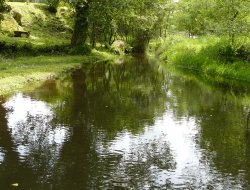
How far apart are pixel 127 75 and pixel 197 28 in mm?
34002

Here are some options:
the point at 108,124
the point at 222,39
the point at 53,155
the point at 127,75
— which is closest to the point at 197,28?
the point at 222,39

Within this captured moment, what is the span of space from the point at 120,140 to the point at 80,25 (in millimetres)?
32018

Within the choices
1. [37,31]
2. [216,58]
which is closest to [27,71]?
[216,58]

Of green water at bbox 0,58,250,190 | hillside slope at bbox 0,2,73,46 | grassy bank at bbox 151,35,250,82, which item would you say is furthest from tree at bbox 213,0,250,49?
hillside slope at bbox 0,2,73,46

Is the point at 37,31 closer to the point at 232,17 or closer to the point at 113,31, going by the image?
the point at 113,31

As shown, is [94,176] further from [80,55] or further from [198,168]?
[80,55]

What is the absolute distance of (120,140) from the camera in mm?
12734

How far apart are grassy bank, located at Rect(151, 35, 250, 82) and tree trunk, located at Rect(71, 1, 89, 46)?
12.0 metres

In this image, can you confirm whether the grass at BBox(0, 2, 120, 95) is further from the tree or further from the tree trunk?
the tree

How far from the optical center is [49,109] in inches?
649

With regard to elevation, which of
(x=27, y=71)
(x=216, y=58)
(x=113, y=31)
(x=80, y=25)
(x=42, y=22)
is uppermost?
(x=42, y=22)

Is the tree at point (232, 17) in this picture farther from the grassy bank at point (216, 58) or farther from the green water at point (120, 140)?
the green water at point (120, 140)

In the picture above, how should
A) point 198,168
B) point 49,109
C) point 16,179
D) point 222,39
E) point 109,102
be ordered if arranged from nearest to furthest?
point 16,179 → point 198,168 → point 49,109 → point 109,102 → point 222,39

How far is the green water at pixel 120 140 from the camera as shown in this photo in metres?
9.53
